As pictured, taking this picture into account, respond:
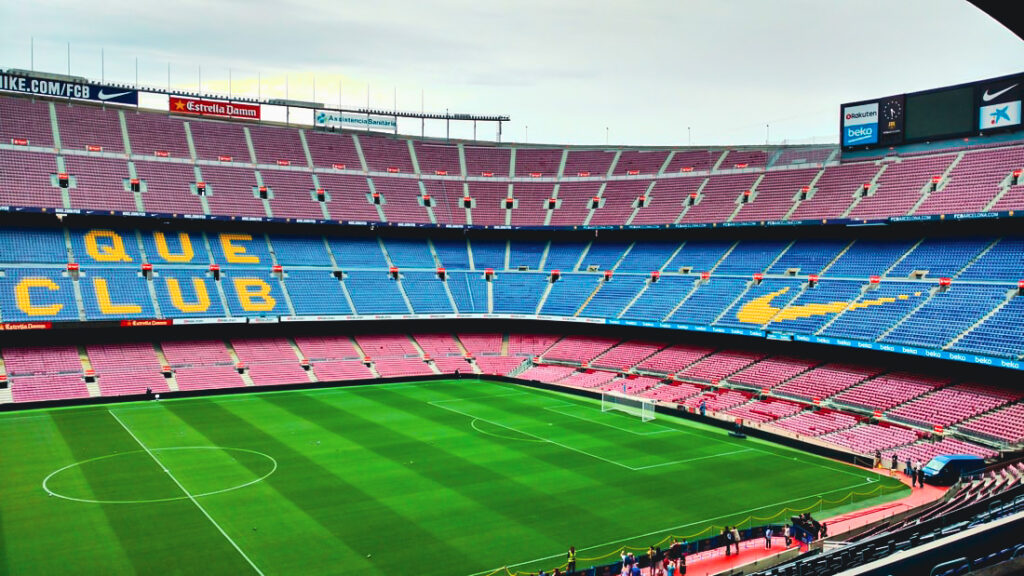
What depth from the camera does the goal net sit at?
1832 inches

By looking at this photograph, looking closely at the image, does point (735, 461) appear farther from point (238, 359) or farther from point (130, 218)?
point (130, 218)

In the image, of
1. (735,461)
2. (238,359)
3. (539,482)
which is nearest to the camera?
(539,482)

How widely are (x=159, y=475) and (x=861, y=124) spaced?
51.3 metres

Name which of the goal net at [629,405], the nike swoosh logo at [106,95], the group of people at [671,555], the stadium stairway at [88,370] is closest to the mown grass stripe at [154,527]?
the group of people at [671,555]

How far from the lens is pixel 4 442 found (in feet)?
121

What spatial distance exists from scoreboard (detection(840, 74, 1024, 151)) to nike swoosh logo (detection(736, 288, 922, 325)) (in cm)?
1340

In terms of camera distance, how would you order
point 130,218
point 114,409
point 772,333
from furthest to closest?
1. point 130,218
2. point 772,333
3. point 114,409

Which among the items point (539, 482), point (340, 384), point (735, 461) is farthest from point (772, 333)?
point (340, 384)

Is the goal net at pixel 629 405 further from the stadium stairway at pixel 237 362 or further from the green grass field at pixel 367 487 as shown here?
the stadium stairway at pixel 237 362

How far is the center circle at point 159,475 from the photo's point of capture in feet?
97.1

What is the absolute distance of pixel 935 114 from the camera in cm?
5191

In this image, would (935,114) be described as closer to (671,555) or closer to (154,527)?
(671,555)

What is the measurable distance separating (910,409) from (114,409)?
4543cm

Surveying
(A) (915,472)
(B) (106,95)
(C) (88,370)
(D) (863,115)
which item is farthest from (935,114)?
(B) (106,95)
